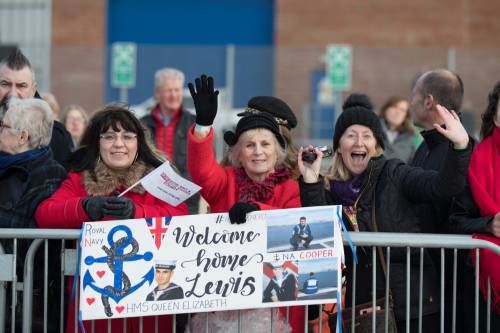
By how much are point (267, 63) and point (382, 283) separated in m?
17.3

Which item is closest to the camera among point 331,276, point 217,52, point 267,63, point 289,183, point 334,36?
point 331,276

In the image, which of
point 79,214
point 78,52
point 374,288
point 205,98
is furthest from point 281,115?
point 78,52

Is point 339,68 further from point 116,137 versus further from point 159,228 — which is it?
point 159,228

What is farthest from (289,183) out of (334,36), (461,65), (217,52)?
(334,36)

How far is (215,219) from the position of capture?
16.1ft

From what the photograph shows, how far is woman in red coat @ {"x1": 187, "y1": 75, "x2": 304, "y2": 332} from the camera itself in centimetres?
496

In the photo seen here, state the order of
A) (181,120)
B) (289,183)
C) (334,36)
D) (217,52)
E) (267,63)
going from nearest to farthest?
(289,183), (181,120), (217,52), (267,63), (334,36)

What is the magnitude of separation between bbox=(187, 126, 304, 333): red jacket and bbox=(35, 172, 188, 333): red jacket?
0.86ft

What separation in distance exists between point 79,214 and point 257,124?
114cm

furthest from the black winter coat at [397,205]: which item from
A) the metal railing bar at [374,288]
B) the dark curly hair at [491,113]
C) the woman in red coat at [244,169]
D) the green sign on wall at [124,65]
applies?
the green sign on wall at [124,65]

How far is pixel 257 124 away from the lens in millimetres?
5348

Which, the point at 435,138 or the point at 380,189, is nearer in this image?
the point at 380,189

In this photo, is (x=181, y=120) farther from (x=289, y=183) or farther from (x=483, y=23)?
(x=483, y=23)

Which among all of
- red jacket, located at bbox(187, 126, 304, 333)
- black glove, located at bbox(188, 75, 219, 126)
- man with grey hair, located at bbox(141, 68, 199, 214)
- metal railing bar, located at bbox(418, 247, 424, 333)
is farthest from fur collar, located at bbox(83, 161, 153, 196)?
man with grey hair, located at bbox(141, 68, 199, 214)
